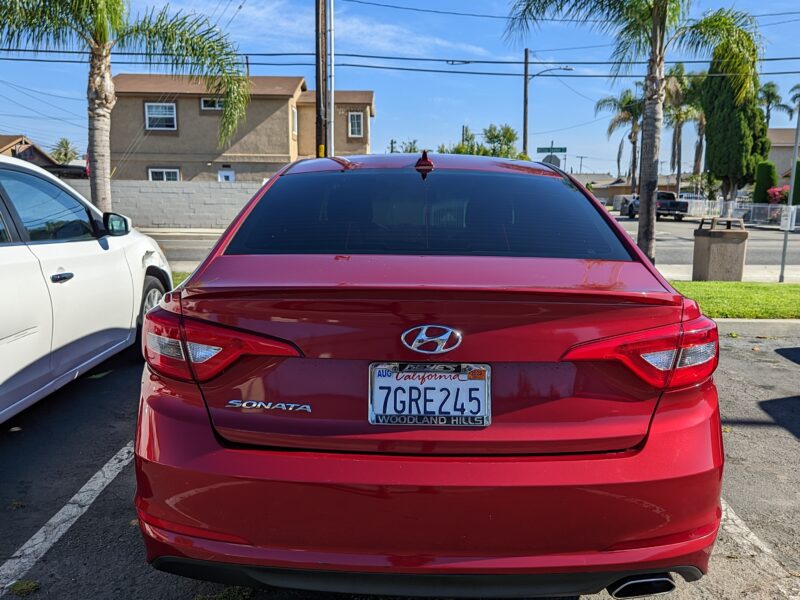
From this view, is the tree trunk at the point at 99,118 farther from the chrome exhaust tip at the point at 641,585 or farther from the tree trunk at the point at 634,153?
the tree trunk at the point at 634,153

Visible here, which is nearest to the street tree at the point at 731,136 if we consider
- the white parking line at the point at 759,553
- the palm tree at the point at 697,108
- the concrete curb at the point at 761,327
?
the palm tree at the point at 697,108

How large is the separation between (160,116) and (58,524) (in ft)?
103

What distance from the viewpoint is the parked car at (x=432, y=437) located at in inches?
77.2

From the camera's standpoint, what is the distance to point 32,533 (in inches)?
123

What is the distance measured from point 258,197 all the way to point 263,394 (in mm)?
1191

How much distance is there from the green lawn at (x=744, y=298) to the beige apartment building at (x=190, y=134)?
71.1ft

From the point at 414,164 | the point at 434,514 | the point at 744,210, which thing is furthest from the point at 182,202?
the point at 744,210

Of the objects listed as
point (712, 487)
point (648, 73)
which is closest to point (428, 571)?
point (712, 487)

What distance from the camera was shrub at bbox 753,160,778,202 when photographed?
42969 millimetres

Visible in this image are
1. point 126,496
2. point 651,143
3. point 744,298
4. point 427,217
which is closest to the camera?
point 427,217

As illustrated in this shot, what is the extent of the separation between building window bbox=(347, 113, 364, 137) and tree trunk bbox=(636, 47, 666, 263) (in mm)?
24515

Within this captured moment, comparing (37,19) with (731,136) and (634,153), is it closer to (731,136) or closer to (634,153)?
→ (731,136)

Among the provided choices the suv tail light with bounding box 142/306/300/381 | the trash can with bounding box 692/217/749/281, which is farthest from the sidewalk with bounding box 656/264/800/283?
the suv tail light with bounding box 142/306/300/381

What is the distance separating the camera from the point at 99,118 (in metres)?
12.0
